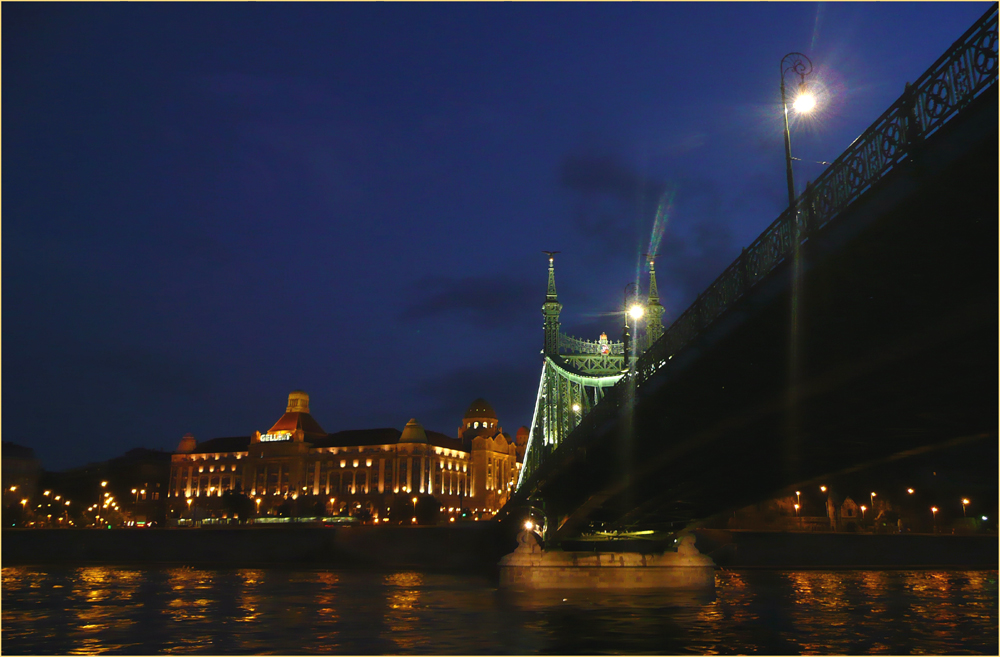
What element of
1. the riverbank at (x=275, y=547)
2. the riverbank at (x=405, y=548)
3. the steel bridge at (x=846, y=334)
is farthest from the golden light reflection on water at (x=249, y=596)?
the steel bridge at (x=846, y=334)

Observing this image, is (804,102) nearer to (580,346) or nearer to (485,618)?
(485,618)

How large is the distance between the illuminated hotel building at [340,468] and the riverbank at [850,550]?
319 ft

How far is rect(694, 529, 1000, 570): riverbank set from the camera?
5816 centimetres

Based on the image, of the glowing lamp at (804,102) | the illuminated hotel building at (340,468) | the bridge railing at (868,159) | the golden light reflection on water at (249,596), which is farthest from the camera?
the illuminated hotel building at (340,468)

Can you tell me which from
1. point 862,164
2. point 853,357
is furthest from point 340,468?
point 862,164

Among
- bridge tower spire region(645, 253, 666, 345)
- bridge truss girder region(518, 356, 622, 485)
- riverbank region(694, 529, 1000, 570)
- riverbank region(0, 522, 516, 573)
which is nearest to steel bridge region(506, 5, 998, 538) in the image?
bridge tower spire region(645, 253, 666, 345)

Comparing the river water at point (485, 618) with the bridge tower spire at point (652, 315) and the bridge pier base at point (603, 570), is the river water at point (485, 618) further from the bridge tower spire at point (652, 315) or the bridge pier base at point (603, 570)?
the bridge tower spire at point (652, 315)

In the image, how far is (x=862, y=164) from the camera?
1320 cm

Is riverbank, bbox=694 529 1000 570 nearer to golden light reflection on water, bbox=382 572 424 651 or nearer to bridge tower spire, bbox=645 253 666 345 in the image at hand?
bridge tower spire, bbox=645 253 666 345

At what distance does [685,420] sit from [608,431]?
536cm

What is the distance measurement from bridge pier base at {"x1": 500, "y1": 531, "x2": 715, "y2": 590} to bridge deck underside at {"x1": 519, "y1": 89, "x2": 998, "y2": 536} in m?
11.1

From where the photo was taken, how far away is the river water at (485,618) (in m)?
23.7

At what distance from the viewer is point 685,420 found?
24.6 meters

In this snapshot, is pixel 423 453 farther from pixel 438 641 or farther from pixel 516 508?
pixel 438 641
